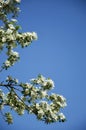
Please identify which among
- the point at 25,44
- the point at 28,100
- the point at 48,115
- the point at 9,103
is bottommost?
the point at 48,115

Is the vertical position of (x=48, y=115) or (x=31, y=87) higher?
(x=31, y=87)

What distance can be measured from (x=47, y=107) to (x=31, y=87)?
1.34m

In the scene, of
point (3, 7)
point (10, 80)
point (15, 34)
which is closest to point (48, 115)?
point (10, 80)

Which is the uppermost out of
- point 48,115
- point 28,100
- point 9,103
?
point 9,103

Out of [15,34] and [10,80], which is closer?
[15,34]

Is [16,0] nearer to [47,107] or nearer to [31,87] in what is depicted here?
[31,87]

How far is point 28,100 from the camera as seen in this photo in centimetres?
1325

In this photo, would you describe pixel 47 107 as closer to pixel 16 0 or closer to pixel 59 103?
pixel 59 103

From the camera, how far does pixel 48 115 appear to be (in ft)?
41.0

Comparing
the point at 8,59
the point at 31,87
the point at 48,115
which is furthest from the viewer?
the point at 8,59

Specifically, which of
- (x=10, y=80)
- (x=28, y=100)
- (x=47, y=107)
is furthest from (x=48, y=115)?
(x=10, y=80)

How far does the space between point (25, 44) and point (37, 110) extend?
3294 mm

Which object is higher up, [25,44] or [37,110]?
[25,44]

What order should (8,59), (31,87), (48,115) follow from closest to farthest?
(48,115) < (31,87) < (8,59)
